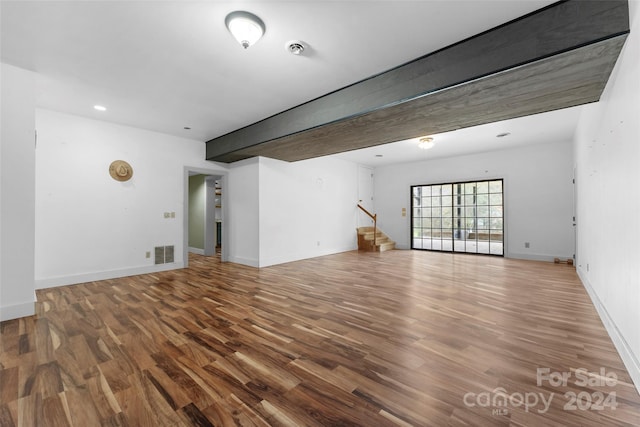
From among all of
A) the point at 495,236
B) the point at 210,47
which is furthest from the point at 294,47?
the point at 495,236

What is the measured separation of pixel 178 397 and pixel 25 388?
3.50 feet

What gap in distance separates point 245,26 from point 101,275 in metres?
4.89

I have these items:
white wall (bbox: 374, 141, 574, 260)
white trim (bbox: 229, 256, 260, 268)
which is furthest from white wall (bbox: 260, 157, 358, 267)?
white wall (bbox: 374, 141, 574, 260)

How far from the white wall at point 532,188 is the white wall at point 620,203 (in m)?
3.85

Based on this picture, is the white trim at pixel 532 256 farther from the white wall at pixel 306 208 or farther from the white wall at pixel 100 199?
the white wall at pixel 100 199

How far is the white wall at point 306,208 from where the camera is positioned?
6035 mm

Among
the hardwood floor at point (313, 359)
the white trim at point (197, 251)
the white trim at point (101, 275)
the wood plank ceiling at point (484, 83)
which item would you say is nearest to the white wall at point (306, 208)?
the wood plank ceiling at point (484, 83)

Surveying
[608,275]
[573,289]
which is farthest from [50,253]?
[573,289]

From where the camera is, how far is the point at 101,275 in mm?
4660

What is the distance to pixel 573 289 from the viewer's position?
12.9 feet

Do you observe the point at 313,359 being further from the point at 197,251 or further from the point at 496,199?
the point at 496,199

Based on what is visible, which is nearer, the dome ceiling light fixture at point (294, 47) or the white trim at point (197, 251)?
the dome ceiling light fixture at point (294, 47)

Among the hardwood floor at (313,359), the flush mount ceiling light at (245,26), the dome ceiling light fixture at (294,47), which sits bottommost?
the hardwood floor at (313,359)

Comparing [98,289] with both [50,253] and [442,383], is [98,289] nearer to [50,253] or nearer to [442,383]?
[50,253]
